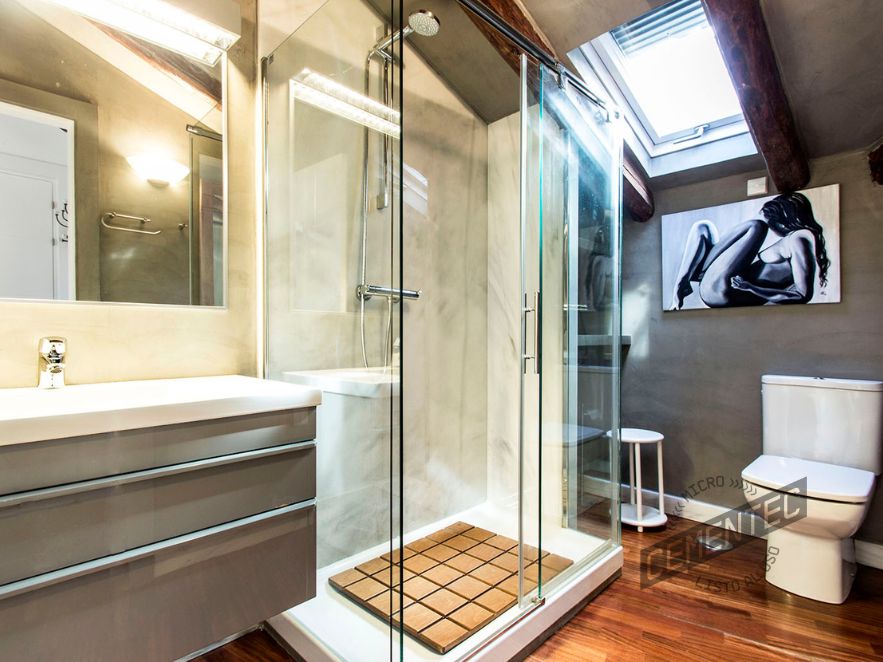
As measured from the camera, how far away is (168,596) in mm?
928

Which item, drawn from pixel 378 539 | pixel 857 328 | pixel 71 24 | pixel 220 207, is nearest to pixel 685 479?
pixel 857 328

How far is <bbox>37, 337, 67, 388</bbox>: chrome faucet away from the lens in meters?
1.20

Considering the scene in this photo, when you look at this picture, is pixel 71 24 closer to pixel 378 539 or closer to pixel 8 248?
pixel 8 248

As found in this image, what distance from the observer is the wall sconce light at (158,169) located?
4.68ft

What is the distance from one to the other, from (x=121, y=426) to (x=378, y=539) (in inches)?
27.4

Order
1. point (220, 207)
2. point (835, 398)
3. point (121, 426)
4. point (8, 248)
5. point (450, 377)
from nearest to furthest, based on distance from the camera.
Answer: point (121, 426)
point (8, 248)
point (220, 207)
point (835, 398)
point (450, 377)

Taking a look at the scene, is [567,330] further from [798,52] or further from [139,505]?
[139,505]

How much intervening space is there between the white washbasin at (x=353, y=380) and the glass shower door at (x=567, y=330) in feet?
2.11

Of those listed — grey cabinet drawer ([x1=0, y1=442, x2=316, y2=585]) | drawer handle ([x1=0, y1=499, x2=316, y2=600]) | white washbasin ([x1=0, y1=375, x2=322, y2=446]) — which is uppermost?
white washbasin ([x1=0, y1=375, x2=322, y2=446])

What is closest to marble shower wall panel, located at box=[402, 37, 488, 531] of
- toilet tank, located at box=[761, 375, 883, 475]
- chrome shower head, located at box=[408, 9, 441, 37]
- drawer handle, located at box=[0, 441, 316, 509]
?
chrome shower head, located at box=[408, 9, 441, 37]

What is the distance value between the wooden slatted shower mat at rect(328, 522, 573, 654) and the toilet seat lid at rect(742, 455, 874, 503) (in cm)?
91

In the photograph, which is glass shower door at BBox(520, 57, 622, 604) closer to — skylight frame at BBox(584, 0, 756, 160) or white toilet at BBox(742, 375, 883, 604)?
skylight frame at BBox(584, 0, 756, 160)

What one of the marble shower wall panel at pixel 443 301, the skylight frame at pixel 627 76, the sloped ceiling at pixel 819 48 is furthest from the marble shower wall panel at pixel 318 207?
the skylight frame at pixel 627 76

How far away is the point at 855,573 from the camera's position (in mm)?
2068
